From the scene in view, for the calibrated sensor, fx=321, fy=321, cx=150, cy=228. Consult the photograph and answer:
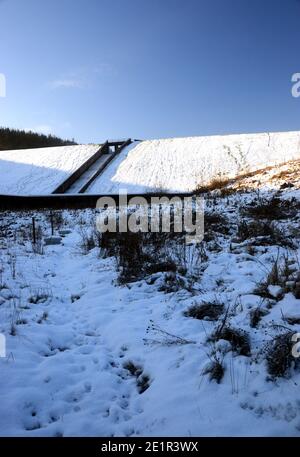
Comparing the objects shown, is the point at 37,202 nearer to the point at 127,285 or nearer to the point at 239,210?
the point at 239,210

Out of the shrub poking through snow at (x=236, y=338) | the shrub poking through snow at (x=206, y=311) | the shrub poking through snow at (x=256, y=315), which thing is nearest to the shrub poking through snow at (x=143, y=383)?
the shrub poking through snow at (x=236, y=338)

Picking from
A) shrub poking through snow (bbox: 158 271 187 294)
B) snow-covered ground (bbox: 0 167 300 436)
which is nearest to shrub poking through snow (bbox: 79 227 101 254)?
snow-covered ground (bbox: 0 167 300 436)

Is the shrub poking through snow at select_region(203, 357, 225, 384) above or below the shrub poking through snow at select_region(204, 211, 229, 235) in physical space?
below

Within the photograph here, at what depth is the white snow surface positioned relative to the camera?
22.5 meters

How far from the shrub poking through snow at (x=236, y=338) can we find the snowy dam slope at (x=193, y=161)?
16.2m

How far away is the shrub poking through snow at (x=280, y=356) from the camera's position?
2638 mm

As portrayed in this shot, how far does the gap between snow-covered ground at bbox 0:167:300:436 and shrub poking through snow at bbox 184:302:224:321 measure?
0.31ft

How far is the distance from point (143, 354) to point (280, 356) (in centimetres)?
134

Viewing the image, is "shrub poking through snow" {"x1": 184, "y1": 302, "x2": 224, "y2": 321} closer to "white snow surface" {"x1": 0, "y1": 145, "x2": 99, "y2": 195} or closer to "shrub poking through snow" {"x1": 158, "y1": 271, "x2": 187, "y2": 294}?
"shrub poking through snow" {"x1": 158, "y1": 271, "x2": 187, "y2": 294}

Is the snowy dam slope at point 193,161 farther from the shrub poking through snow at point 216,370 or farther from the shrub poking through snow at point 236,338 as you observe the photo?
the shrub poking through snow at point 216,370

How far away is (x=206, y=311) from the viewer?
12.8ft

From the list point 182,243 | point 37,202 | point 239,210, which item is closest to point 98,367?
point 182,243

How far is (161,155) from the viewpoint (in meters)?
25.3

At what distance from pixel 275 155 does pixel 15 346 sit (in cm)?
2130
